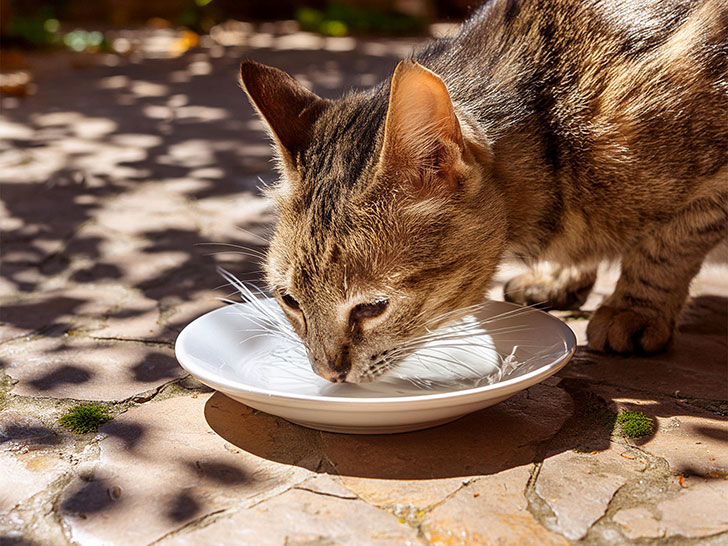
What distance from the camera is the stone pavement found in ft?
6.98

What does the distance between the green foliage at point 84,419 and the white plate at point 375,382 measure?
0.42 metres

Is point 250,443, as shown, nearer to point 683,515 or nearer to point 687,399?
point 683,515

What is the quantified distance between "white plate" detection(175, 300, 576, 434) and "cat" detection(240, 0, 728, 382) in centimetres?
20

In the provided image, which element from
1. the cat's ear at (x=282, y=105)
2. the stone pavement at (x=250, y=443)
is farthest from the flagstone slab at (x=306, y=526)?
the cat's ear at (x=282, y=105)

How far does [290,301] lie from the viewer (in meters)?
2.78

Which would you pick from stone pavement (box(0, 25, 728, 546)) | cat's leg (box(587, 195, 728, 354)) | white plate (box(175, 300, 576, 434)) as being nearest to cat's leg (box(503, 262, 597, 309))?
stone pavement (box(0, 25, 728, 546))

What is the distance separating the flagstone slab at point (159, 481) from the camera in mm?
2129

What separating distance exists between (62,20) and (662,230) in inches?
593

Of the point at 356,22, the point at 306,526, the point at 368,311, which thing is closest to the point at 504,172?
the point at 368,311

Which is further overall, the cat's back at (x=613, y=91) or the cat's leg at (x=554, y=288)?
the cat's leg at (x=554, y=288)

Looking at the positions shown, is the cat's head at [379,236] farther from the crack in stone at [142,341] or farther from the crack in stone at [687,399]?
the crack in stone at [142,341]

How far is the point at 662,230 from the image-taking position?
3197 mm

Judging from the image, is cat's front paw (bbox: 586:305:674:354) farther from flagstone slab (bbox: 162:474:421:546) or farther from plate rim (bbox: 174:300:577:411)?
flagstone slab (bbox: 162:474:421:546)

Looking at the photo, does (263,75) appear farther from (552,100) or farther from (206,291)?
(206,291)
